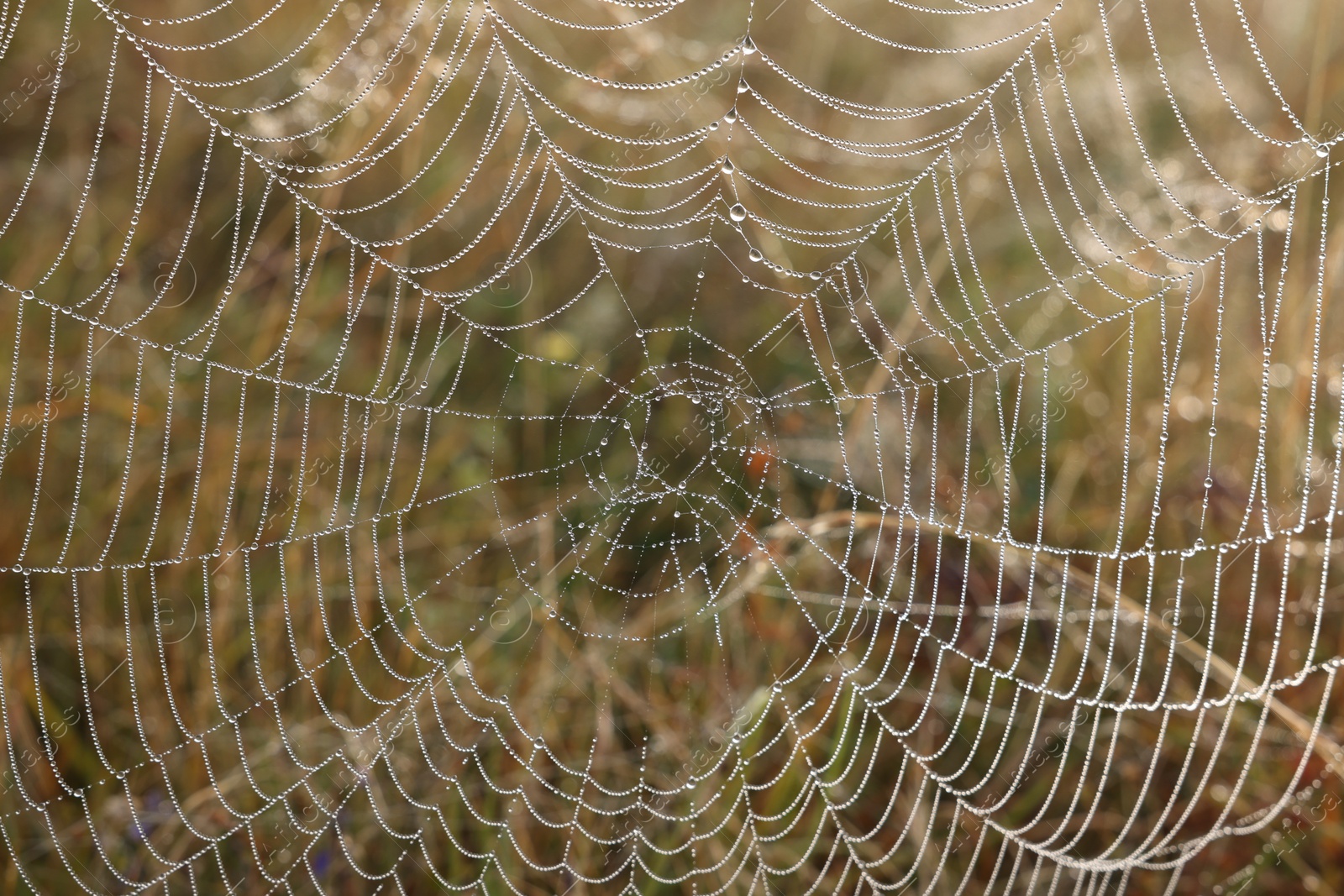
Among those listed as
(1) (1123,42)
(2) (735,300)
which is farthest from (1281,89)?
(2) (735,300)

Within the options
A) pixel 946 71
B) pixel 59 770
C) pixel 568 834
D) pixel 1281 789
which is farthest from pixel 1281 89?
pixel 59 770

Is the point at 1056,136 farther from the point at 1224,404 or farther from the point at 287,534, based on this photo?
the point at 287,534

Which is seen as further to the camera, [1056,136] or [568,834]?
[1056,136]

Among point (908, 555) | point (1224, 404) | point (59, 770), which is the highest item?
point (1224, 404)

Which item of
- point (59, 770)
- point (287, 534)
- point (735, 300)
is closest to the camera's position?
point (59, 770)

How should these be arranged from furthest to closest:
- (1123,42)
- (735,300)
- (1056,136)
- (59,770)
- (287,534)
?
(1123,42)
(1056,136)
(735,300)
(287,534)
(59,770)

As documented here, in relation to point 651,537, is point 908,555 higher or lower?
higher

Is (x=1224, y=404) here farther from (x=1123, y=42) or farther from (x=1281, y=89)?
(x=1123, y=42)
